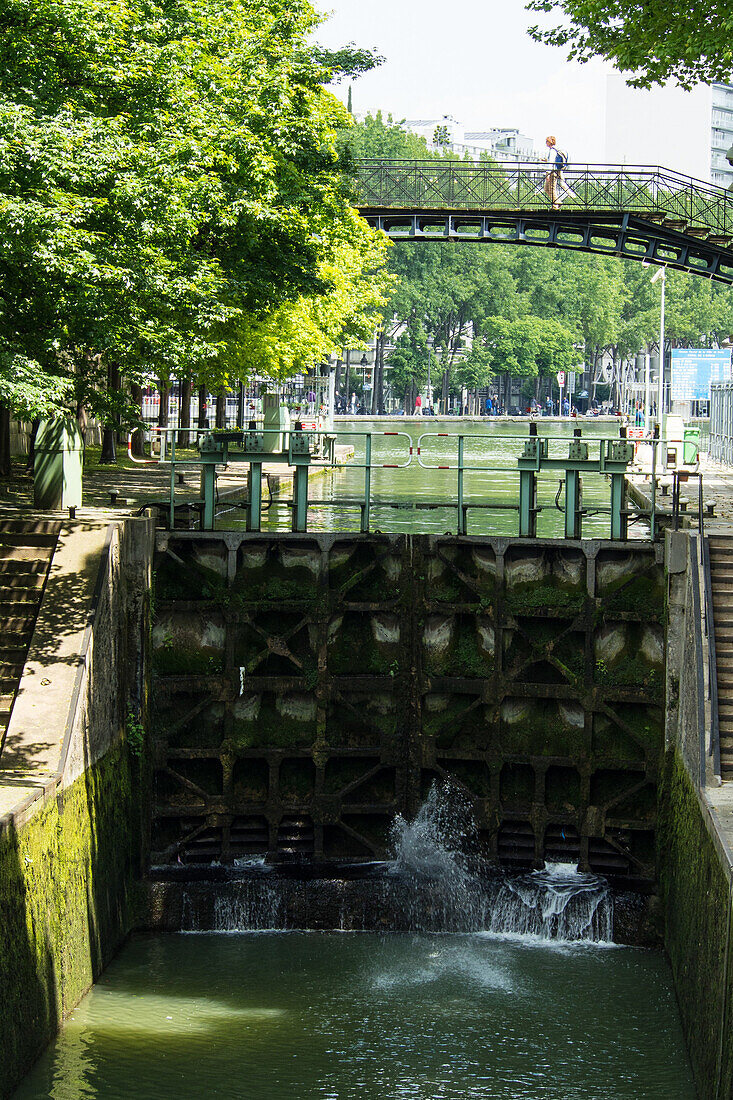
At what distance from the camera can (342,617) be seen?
1564cm

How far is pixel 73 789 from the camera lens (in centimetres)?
1182

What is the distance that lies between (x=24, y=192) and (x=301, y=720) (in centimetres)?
663

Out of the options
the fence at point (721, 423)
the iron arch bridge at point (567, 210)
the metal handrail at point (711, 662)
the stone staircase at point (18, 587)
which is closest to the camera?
the metal handrail at point (711, 662)

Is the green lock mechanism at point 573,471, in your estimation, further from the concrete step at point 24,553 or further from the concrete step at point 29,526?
the concrete step at point 24,553

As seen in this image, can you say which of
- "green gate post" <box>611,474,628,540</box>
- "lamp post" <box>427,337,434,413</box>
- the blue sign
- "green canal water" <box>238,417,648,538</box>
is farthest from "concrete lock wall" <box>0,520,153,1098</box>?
"lamp post" <box>427,337,434,413</box>

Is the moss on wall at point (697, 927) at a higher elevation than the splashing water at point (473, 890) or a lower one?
higher

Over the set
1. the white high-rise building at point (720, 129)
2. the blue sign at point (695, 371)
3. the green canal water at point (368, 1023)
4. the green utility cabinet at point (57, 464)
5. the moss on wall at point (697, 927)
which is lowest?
the green canal water at point (368, 1023)

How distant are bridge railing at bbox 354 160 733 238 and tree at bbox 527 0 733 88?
13402 millimetres

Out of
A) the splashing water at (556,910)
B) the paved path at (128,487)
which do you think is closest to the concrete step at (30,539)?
the paved path at (128,487)

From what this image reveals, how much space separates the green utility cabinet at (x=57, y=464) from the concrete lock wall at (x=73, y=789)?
2017mm

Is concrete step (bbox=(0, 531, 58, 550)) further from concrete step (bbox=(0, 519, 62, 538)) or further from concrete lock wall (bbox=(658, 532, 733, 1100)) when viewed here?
concrete lock wall (bbox=(658, 532, 733, 1100))

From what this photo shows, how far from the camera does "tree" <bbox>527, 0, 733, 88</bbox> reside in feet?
58.4

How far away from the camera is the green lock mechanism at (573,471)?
15.1 metres

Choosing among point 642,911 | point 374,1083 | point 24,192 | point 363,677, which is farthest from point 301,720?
point 24,192
